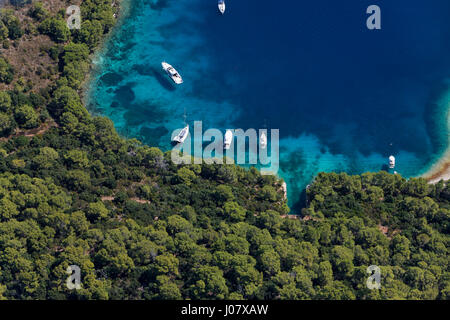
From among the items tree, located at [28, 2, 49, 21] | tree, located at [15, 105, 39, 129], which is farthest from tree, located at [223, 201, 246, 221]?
tree, located at [28, 2, 49, 21]

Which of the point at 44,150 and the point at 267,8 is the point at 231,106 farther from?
the point at 44,150

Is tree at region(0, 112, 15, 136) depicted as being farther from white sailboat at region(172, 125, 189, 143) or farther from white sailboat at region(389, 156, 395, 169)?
white sailboat at region(389, 156, 395, 169)

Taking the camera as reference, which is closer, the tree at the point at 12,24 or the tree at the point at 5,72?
the tree at the point at 5,72

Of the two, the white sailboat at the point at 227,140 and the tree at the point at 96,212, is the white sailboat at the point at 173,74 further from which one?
the tree at the point at 96,212

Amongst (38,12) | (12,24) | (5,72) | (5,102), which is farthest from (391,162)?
(12,24)

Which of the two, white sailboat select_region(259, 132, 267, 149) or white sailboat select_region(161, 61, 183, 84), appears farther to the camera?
white sailboat select_region(161, 61, 183, 84)

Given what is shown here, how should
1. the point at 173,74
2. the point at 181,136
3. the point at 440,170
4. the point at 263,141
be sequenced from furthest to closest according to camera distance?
the point at 173,74 < the point at 440,170 < the point at 263,141 < the point at 181,136

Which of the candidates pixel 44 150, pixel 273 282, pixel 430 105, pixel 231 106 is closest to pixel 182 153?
pixel 231 106

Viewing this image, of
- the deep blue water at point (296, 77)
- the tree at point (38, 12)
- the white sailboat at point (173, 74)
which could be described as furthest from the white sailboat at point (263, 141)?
the tree at point (38, 12)

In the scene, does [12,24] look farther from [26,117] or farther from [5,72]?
[26,117]
